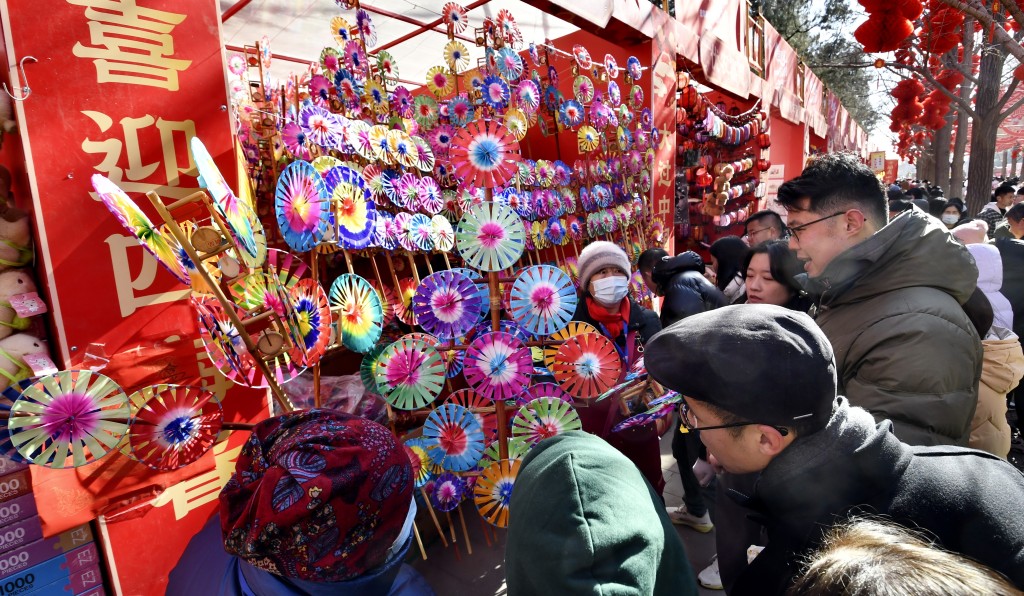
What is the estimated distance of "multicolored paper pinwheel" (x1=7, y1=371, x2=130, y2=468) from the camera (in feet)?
4.04

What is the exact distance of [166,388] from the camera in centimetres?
148

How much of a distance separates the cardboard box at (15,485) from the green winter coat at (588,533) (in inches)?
72.4

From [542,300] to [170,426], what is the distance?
4.44ft

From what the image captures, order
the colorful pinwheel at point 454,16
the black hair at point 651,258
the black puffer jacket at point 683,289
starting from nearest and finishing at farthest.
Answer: the black puffer jacket at point 683,289, the black hair at point 651,258, the colorful pinwheel at point 454,16

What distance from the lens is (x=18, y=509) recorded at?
1.62 meters

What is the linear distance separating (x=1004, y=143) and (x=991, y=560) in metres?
42.9

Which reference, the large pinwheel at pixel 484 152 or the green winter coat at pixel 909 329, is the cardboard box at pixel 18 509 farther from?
the green winter coat at pixel 909 329

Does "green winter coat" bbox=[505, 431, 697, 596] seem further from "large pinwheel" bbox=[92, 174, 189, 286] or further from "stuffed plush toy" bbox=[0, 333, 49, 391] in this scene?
"stuffed plush toy" bbox=[0, 333, 49, 391]

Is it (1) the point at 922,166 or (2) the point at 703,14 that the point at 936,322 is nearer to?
(2) the point at 703,14

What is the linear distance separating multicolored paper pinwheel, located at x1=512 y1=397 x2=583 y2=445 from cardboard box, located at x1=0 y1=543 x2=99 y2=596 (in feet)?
5.30

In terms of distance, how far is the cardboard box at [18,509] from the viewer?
1584 millimetres

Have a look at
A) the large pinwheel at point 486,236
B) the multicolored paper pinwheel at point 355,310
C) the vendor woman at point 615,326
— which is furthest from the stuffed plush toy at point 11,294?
the vendor woman at point 615,326

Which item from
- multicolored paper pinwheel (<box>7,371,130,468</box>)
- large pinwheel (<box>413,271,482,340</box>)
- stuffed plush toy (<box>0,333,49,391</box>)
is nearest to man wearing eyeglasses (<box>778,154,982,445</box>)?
large pinwheel (<box>413,271,482,340</box>)

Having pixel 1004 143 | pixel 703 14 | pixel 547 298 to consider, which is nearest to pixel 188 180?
pixel 547 298
